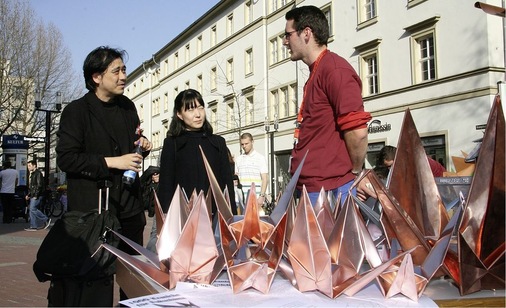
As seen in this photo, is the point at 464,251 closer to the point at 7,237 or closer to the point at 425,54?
the point at 7,237

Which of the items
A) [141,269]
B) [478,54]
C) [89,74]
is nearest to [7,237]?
[89,74]

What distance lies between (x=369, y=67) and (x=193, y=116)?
20.3 meters

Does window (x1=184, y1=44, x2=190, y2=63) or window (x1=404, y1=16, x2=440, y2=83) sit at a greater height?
window (x1=184, y1=44, x2=190, y2=63)

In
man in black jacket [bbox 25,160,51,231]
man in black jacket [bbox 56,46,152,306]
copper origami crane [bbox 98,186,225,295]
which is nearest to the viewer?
copper origami crane [bbox 98,186,225,295]

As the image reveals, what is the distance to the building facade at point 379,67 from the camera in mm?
17281

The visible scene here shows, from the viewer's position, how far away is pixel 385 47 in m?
21.3

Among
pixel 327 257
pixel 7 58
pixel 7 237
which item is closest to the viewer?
pixel 327 257

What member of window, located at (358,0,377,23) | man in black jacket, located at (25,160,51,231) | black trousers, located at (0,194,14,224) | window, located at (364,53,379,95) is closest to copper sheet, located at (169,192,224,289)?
man in black jacket, located at (25,160,51,231)

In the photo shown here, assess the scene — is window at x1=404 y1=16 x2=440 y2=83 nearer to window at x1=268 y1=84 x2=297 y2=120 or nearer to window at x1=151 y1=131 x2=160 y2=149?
window at x1=268 y1=84 x2=297 y2=120

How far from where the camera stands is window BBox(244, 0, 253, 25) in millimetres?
33250

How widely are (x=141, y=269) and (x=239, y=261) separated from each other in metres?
0.25

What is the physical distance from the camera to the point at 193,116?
359cm

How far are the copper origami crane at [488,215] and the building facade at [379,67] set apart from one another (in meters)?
6.65

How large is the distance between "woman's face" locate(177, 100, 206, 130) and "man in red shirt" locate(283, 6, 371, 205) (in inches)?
42.5
